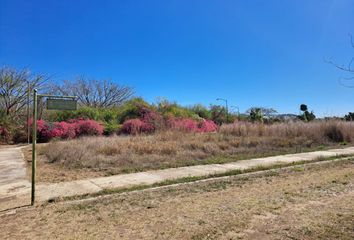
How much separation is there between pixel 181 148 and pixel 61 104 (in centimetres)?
683

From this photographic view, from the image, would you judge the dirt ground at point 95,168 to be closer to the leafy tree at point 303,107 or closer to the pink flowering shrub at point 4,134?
the pink flowering shrub at point 4,134

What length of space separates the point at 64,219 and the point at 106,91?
3974cm

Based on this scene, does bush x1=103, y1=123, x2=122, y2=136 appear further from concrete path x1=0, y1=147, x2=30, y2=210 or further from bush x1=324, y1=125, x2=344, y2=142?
bush x1=324, y1=125, x2=344, y2=142

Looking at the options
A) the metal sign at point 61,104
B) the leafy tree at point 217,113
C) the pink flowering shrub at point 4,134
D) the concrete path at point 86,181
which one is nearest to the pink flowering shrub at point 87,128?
the pink flowering shrub at point 4,134

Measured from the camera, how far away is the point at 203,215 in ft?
13.6

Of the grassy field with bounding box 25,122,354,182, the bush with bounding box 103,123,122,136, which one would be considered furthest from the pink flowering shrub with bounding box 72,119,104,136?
the grassy field with bounding box 25,122,354,182

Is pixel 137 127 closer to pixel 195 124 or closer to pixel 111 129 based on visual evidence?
pixel 111 129

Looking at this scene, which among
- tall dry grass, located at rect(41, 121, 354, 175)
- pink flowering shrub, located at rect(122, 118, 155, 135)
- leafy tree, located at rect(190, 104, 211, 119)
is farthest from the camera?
leafy tree, located at rect(190, 104, 211, 119)

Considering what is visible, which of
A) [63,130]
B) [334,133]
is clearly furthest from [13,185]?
A: [334,133]

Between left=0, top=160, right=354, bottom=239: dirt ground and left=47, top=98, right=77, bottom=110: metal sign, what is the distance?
1.57 meters

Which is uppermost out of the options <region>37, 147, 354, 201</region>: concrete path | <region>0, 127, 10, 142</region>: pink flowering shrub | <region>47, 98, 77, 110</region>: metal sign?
<region>0, 127, 10, 142</region>: pink flowering shrub

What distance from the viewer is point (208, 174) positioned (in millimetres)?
7121

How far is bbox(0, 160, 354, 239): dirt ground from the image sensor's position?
3.53 m

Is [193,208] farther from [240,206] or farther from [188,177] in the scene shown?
[188,177]
